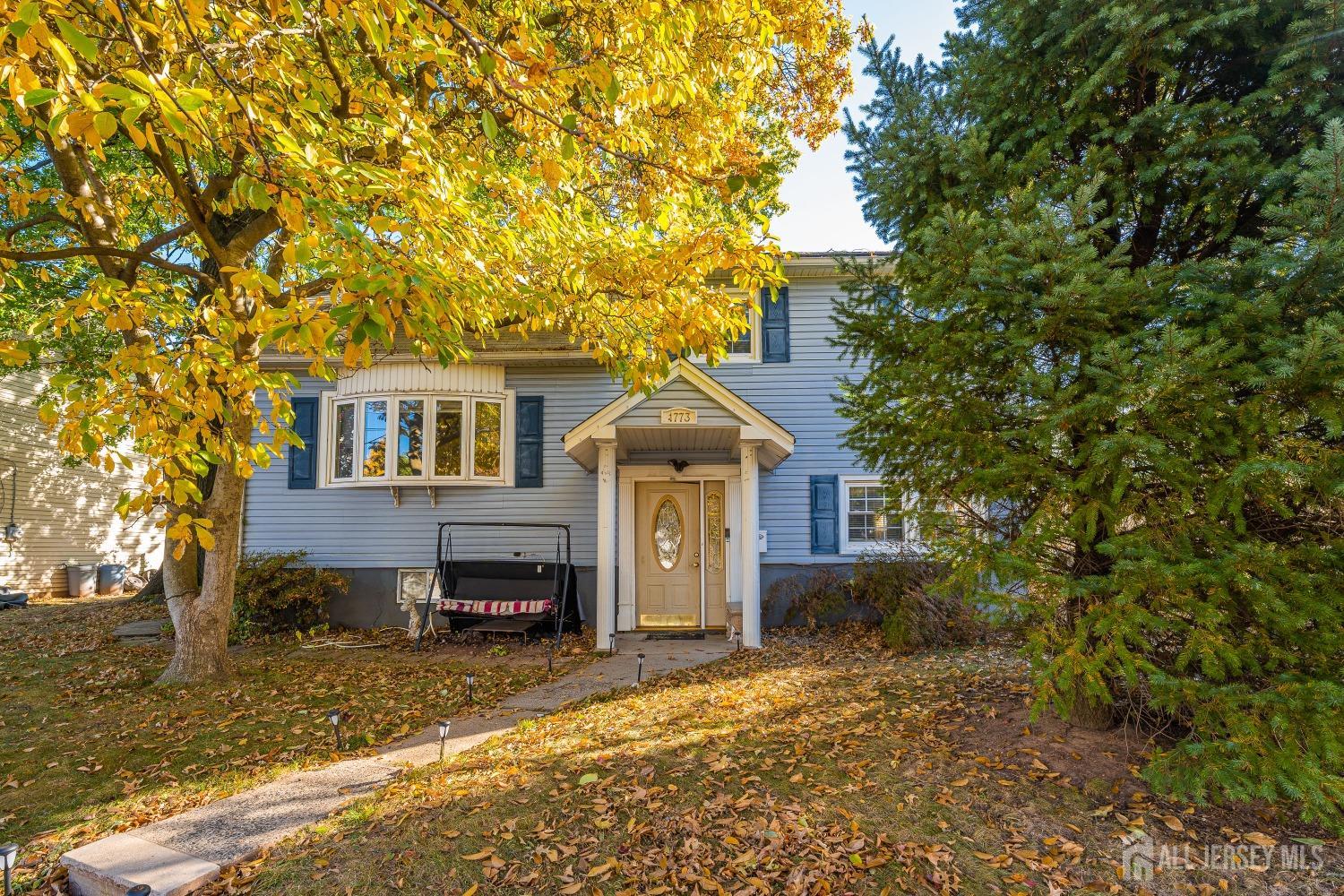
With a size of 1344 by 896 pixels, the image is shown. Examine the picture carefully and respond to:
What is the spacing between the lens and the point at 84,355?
1048cm

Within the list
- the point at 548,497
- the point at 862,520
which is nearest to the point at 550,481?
the point at 548,497

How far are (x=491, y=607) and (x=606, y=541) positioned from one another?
6.43 ft

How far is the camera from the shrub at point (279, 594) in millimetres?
9703

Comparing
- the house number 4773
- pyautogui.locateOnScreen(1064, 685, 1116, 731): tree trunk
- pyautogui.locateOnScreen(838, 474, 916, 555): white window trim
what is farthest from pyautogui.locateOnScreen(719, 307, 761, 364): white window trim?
pyautogui.locateOnScreen(1064, 685, 1116, 731): tree trunk

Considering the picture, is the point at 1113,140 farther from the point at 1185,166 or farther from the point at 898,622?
the point at 898,622

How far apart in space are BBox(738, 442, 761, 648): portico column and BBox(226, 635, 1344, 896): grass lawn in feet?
11.6

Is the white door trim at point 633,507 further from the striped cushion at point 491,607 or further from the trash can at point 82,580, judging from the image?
the trash can at point 82,580

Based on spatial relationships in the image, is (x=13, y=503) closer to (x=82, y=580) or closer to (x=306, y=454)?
(x=82, y=580)

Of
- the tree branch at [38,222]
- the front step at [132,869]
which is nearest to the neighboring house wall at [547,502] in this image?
the tree branch at [38,222]

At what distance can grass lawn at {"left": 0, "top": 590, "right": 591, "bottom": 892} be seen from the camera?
412 centimetres

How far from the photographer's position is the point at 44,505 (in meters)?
14.9

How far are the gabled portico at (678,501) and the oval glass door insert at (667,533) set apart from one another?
0.05ft

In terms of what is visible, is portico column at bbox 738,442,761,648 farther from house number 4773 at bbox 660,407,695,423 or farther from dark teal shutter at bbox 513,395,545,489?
dark teal shutter at bbox 513,395,545,489

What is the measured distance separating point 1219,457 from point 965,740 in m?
2.31
